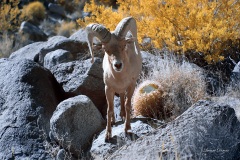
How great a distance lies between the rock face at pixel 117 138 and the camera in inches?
199

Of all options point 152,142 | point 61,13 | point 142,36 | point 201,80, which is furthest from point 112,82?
point 61,13

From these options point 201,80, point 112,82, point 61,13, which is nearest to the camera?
point 112,82

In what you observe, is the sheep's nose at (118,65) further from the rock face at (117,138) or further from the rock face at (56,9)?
the rock face at (56,9)

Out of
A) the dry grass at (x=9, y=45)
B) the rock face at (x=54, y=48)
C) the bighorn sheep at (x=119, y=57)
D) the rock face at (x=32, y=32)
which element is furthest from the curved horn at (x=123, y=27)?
the rock face at (x=32, y=32)

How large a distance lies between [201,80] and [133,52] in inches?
77.7

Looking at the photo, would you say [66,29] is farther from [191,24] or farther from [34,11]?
[191,24]

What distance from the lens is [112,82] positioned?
5.01 metres

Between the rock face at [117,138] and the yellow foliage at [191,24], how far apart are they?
7.73ft

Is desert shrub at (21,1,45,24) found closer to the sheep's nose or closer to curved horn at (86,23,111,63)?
curved horn at (86,23,111,63)

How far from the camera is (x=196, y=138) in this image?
422cm

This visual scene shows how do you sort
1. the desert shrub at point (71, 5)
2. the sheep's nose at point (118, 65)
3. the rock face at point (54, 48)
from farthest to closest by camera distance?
the desert shrub at point (71, 5) < the rock face at point (54, 48) < the sheep's nose at point (118, 65)

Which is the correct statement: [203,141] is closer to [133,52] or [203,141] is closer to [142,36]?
[133,52]

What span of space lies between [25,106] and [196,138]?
2992 millimetres

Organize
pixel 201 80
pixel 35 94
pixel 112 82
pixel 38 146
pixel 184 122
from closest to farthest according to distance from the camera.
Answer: pixel 184 122 < pixel 112 82 < pixel 38 146 < pixel 35 94 < pixel 201 80
